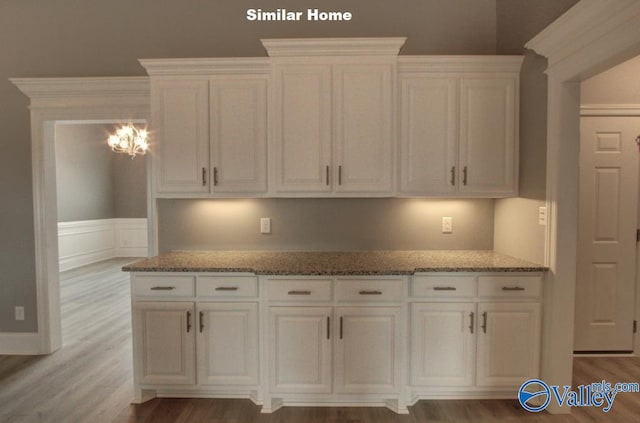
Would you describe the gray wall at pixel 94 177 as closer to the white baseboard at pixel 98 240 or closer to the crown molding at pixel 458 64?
the white baseboard at pixel 98 240

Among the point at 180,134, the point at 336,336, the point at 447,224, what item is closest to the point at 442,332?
the point at 336,336

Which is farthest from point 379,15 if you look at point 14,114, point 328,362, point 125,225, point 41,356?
point 125,225

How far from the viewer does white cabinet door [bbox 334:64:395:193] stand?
108 inches

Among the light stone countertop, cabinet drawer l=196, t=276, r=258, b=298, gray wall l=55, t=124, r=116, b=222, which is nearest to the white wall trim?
the light stone countertop

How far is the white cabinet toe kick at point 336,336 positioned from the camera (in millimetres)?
2494

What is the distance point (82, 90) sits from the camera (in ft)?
10.6

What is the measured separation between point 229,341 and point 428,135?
6.92ft

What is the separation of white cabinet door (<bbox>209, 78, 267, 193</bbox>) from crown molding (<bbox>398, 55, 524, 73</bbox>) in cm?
112

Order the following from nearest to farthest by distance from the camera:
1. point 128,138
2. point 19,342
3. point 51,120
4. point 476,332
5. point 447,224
Result: point 476,332 → point 447,224 → point 51,120 → point 19,342 → point 128,138

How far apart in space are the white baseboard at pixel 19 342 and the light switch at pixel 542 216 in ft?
14.5

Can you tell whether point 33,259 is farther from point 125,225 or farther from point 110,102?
point 125,225

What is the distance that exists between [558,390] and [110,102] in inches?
165

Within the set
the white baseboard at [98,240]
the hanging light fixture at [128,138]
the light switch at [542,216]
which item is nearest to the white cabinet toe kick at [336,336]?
the light switch at [542,216]

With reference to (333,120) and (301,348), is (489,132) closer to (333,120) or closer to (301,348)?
(333,120)
